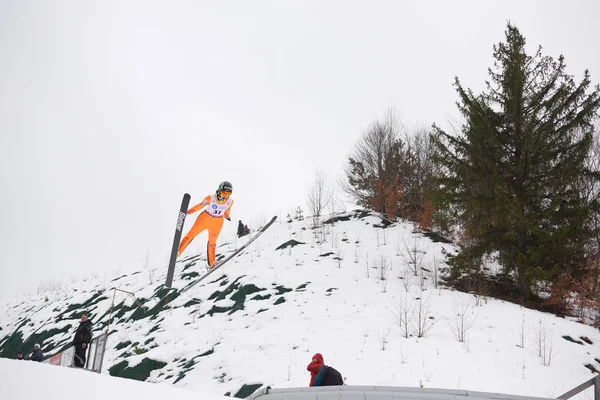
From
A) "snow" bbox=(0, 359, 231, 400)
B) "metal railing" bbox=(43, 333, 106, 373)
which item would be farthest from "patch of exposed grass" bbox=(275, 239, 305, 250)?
"snow" bbox=(0, 359, 231, 400)

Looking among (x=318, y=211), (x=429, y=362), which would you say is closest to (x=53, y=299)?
(x=318, y=211)

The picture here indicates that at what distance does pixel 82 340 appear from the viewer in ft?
27.5

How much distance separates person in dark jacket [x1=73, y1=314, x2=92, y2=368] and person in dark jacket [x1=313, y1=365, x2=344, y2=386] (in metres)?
6.09

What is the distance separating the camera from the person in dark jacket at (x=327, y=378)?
5219mm

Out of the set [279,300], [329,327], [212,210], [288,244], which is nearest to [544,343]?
[329,327]

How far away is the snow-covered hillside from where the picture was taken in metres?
6.91

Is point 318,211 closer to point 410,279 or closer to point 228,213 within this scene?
point 228,213

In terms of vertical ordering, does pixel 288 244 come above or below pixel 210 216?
below

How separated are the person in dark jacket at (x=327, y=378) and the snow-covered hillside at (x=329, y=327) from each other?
5.15ft

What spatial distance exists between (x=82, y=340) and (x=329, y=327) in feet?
19.5

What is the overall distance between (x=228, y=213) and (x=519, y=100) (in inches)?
416

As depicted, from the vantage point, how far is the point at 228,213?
13727mm

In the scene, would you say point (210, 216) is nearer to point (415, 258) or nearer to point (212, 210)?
point (212, 210)

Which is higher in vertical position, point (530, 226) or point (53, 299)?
point (530, 226)
